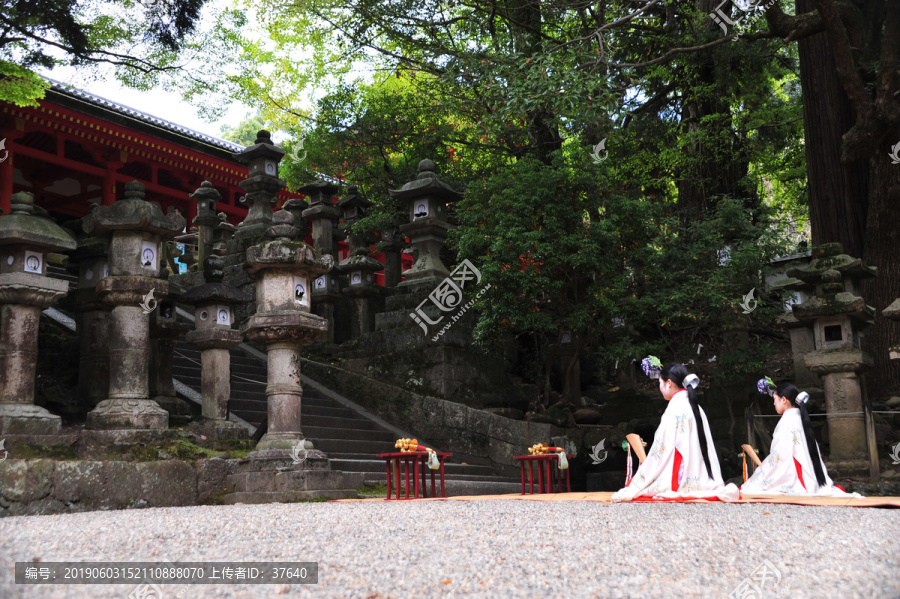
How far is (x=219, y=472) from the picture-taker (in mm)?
8023

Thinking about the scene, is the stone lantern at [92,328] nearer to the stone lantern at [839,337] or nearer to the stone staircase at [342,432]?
the stone staircase at [342,432]

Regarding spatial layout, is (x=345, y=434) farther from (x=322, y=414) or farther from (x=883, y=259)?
(x=883, y=259)

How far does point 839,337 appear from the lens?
993 centimetres

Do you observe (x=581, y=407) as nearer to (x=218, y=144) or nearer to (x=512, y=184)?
(x=512, y=184)

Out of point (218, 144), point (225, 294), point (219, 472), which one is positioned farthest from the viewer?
point (218, 144)

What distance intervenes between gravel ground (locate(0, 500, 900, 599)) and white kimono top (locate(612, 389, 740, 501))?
1237 mm

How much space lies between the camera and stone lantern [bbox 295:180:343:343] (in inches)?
561

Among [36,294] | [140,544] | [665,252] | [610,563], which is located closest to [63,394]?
[36,294]

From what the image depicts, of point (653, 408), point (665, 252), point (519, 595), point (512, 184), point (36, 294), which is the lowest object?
point (519, 595)

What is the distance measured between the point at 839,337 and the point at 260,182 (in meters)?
10.8

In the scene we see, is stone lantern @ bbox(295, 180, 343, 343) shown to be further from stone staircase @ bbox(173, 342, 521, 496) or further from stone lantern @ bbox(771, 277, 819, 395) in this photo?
stone lantern @ bbox(771, 277, 819, 395)

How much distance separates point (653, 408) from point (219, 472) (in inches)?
294

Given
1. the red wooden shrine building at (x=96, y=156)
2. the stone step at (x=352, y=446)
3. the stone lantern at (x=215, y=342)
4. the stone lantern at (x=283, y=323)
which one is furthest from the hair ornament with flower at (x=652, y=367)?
the red wooden shrine building at (x=96, y=156)

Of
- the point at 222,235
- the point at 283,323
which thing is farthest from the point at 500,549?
the point at 222,235
